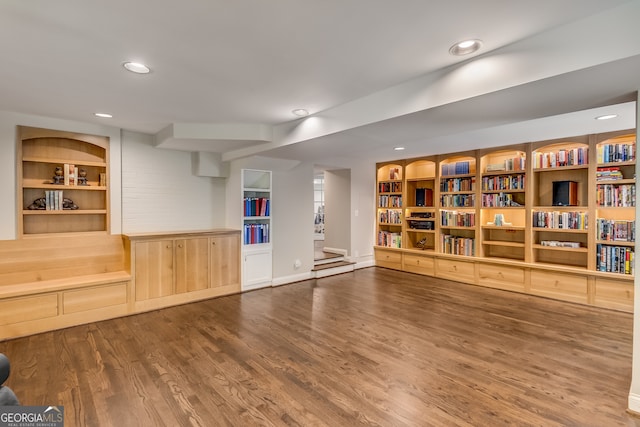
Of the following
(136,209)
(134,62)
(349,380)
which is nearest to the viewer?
(134,62)

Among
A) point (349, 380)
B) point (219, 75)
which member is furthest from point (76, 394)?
point (219, 75)

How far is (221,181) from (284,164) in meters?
1.14

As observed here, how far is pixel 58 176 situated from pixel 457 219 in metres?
6.07

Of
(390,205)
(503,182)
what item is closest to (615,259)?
(503,182)

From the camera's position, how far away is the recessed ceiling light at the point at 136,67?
232 cm

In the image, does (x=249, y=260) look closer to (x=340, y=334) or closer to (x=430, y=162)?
(x=340, y=334)

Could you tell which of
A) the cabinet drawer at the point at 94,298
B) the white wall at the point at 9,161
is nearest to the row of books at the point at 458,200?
the cabinet drawer at the point at 94,298

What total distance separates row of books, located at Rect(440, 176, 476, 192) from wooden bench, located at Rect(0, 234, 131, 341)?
17.4 ft

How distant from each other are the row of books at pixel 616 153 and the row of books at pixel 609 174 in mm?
115

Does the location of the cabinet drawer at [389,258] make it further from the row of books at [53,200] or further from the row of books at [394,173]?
the row of books at [53,200]

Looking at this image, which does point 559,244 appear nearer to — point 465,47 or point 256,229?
point 465,47

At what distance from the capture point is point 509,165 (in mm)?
5164

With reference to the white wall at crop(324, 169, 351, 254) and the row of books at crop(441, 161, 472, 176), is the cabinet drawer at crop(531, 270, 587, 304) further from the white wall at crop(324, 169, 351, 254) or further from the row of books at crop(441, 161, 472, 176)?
the white wall at crop(324, 169, 351, 254)

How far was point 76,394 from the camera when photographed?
232 cm
